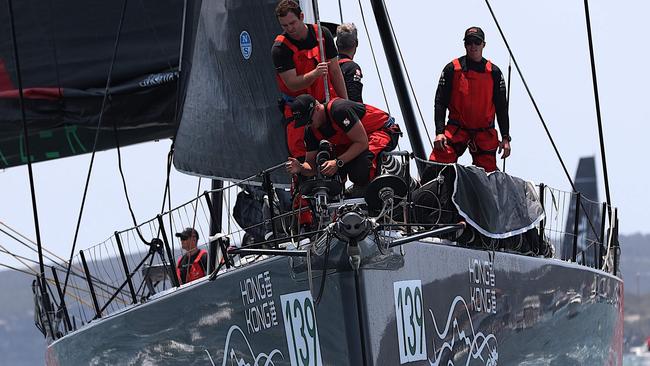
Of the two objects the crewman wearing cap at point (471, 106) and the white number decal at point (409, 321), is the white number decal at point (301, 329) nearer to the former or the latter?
the white number decal at point (409, 321)

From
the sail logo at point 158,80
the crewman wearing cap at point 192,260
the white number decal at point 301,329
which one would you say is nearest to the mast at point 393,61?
the crewman wearing cap at point 192,260

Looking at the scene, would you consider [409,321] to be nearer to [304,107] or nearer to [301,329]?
[301,329]

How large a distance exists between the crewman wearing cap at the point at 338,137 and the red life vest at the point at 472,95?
124 cm

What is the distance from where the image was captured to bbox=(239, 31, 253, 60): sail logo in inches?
387

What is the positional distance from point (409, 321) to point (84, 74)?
5.52 m

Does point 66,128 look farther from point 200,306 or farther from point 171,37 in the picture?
point 200,306

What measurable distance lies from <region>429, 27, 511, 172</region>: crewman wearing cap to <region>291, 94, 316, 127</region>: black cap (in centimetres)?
144

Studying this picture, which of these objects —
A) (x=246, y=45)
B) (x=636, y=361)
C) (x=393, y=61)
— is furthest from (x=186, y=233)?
(x=636, y=361)

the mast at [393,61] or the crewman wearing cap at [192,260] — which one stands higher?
the mast at [393,61]

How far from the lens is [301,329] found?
8047mm

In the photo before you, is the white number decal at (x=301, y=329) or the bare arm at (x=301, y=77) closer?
the white number decal at (x=301, y=329)

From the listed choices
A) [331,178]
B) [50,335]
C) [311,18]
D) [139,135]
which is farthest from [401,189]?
[139,135]

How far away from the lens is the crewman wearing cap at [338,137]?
316 inches

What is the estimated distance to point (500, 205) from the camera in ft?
29.3
